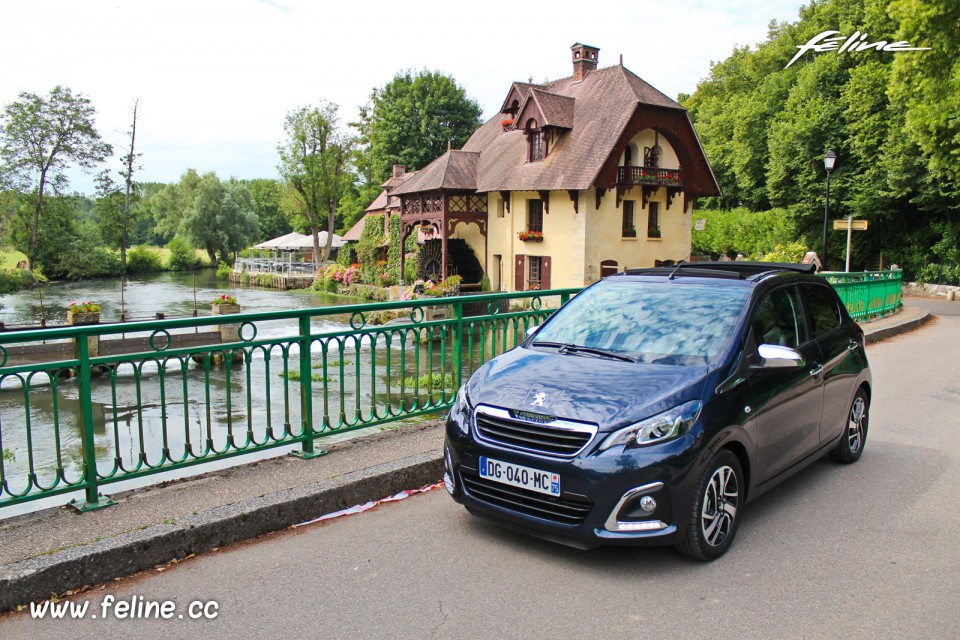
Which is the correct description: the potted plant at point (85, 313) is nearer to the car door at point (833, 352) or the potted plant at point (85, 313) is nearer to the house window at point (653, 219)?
the car door at point (833, 352)

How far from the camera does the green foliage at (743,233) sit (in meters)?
39.7

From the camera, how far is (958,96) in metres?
21.5

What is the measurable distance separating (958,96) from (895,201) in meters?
14.2

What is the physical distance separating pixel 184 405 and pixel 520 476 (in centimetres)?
261

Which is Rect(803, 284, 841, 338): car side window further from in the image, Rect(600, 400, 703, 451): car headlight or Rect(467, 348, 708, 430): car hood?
Rect(600, 400, 703, 451): car headlight

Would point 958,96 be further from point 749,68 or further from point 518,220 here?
point 749,68

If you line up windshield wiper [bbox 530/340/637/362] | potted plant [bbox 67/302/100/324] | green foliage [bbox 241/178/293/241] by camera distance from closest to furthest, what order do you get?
1. windshield wiper [bbox 530/340/637/362]
2. potted plant [bbox 67/302/100/324]
3. green foliage [bbox 241/178/293/241]

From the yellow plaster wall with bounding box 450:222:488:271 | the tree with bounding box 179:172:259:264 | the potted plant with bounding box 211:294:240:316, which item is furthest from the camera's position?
the tree with bounding box 179:172:259:264

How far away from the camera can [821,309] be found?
19.2ft

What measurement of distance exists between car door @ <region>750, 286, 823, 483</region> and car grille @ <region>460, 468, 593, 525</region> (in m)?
1.40

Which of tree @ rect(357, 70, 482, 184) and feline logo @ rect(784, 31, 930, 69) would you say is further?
tree @ rect(357, 70, 482, 184)

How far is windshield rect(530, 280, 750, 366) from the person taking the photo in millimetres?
4715

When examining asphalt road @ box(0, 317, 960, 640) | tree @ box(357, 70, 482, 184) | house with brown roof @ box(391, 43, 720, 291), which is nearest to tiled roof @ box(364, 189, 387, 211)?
tree @ box(357, 70, 482, 184)

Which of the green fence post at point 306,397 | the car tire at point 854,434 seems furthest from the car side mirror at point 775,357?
the green fence post at point 306,397
